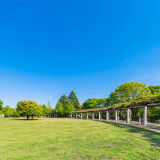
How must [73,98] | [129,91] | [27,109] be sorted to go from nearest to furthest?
[129,91]
[27,109]
[73,98]

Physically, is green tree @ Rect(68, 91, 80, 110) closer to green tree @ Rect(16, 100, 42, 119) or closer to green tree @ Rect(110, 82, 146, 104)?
green tree @ Rect(16, 100, 42, 119)

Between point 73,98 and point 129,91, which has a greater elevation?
point 129,91

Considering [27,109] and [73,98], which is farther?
[73,98]

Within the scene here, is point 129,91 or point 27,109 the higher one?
point 129,91

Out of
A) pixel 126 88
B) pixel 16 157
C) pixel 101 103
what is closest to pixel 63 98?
pixel 101 103

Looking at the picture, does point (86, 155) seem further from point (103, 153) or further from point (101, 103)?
point (101, 103)

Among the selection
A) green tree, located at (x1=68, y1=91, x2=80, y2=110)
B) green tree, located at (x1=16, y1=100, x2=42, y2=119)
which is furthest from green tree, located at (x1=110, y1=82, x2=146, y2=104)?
green tree, located at (x1=68, y1=91, x2=80, y2=110)

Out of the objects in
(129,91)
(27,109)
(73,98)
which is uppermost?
(129,91)

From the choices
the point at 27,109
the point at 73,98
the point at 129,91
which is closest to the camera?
the point at 129,91

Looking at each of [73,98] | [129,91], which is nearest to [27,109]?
[129,91]

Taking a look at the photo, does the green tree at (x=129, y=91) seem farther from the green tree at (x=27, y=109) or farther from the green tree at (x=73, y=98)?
the green tree at (x=73, y=98)

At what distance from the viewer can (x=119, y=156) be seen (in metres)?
5.62

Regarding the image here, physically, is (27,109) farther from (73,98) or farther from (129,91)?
(73,98)

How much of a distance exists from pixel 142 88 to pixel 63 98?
212ft
